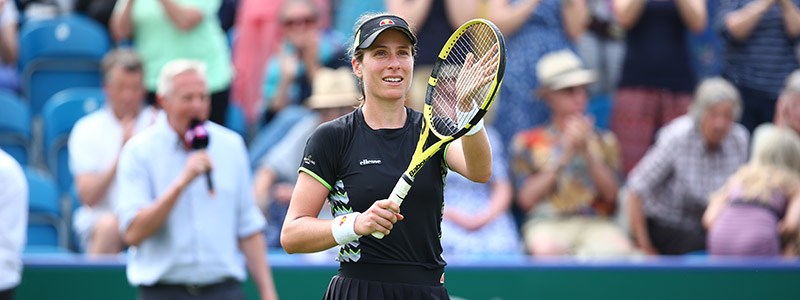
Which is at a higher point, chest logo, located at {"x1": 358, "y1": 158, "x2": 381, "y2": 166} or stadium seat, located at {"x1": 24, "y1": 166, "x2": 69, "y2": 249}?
chest logo, located at {"x1": 358, "y1": 158, "x2": 381, "y2": 166}

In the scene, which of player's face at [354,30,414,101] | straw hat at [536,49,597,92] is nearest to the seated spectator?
straw hat at [536,49,597,92]

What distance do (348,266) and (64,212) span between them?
183 inches

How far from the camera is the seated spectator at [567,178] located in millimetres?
8258

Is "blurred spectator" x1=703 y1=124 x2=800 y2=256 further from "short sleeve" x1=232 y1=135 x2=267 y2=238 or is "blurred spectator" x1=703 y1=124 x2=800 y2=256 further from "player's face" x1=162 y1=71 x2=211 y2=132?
"player's face" x1=162 y1=71 x2=211 y2=132

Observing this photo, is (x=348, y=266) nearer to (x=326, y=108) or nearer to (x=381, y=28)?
(x=381, y=28)

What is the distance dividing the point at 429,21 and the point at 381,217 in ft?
16.5

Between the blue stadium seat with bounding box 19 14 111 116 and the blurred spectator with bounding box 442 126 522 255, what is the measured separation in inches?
126

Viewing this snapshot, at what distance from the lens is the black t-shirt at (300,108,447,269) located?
14.5 ft

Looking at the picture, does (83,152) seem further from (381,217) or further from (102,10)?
(381,217)

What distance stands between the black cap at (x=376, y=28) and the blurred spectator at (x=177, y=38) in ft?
16.0

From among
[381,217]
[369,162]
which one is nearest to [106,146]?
[369,162]

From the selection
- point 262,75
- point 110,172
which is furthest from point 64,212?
point 262,75

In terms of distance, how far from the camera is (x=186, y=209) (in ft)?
21.8

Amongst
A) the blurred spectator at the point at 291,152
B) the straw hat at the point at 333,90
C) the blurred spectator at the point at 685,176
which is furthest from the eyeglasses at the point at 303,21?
the blurred spectator at the point at 685,176
